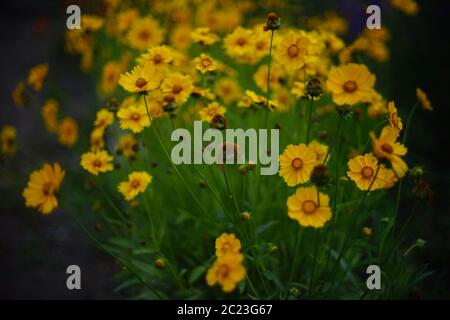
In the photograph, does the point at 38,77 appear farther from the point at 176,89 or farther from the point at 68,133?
the point at 176,89

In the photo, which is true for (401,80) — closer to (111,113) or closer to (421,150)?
(421,150)

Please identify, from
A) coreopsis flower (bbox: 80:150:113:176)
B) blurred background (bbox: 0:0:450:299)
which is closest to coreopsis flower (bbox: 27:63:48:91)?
blurred background (bbox: 0:0:450:299)

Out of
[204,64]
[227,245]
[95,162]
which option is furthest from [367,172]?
[95,162]

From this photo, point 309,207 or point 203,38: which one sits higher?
point 203,38

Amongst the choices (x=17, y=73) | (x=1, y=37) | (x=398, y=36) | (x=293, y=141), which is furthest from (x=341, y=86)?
(x=1, y=37)
